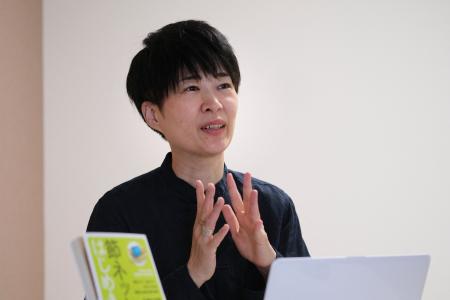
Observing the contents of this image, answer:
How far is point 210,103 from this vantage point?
4.50 ft

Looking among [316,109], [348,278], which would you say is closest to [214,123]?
[348,278]

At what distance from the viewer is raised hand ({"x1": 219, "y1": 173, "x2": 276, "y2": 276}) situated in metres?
1.22

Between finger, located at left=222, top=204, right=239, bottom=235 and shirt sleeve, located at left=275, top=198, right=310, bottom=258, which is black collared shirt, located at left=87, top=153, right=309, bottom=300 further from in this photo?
finger, located at left=222, top=204, right=239, bottom=235

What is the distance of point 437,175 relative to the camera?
10.4 feet

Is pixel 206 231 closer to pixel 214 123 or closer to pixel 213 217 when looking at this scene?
pixel 213 217

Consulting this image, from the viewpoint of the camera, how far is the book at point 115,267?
807mm

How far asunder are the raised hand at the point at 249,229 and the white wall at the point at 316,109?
174 centimetres

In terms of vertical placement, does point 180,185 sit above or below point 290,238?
above

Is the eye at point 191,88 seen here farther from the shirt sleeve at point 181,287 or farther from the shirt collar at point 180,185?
the shirt sleeve at point 181,287

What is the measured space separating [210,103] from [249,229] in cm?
31

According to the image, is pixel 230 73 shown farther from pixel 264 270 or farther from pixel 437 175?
pixel 437 175
